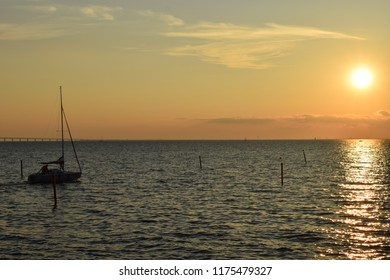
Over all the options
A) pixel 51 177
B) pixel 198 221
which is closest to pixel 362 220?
pixel 198 221

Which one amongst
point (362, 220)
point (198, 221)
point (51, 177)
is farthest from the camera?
point (51, 177)

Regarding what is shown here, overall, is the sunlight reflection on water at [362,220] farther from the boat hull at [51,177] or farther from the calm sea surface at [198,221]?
the boat hull at [51,177]

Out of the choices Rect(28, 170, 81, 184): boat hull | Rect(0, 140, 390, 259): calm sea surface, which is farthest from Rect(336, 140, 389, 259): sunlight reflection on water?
Rect(28, 170, 81, 184): boat hull

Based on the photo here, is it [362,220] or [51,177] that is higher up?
[51,177]

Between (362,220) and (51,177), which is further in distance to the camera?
(51,177)

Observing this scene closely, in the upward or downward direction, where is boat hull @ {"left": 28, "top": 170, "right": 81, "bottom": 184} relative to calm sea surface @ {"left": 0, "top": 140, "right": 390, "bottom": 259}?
upward

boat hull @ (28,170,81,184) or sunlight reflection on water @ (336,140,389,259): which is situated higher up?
boat hull @ (28,170,81,184)

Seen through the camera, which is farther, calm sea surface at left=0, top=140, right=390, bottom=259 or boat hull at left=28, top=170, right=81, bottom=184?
boat hull at left=28, top=170, right=81, bottom=184

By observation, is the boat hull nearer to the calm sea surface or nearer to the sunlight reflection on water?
the calm sea surface

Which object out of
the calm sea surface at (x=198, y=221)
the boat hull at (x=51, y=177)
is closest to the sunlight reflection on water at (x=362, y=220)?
the calm sea surface at (x=198, y=221)

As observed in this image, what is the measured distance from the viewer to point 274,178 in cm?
9175

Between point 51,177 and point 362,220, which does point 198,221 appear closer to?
point 362,220

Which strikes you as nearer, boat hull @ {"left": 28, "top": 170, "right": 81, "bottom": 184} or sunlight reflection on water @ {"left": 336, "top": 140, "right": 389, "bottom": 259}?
sunlight reflection on water @ {"left": 336, "top": 140, "right": 389, "bottom": 259}
